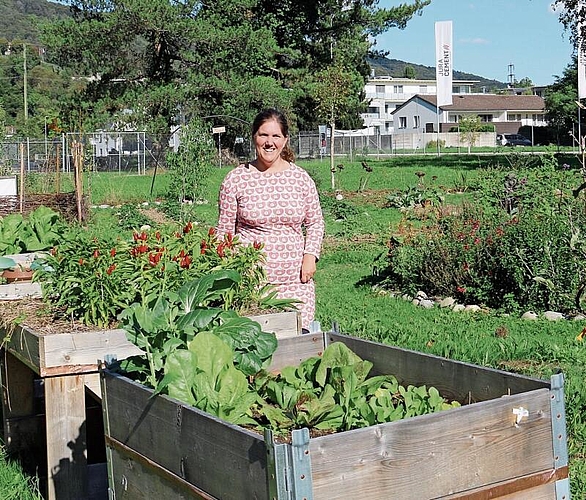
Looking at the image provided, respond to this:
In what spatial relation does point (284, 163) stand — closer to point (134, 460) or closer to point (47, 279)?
point (47, 279)

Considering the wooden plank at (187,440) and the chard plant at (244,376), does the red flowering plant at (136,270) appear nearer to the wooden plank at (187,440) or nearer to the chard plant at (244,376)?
the chard plant at (244,376)

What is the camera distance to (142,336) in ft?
9.62

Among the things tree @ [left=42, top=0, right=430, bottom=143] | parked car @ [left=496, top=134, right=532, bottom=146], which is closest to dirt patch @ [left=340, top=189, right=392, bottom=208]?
tree @ [left=42, top=0, right=430, bottom=143]

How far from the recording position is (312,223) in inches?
194

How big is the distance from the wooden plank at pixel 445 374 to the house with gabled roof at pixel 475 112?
291ft

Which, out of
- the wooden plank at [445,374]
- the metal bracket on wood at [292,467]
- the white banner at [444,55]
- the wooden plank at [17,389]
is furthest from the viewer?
the white banner at [444,55]

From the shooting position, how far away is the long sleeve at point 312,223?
486 centimetres

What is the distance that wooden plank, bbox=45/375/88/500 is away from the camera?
3.73 m

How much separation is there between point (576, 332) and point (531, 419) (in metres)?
4.93

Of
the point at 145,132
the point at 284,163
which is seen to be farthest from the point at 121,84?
the point at 284,163

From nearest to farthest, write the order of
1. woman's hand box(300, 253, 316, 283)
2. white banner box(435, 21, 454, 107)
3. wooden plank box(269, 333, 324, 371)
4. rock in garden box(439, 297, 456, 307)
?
wooden plank box(269, 333, 324, 371)
woman's hand box(300, 253, 316, 283)
rock in garden box(439, 297, 456, 307)
white banner box(435, 21, 454, 107)

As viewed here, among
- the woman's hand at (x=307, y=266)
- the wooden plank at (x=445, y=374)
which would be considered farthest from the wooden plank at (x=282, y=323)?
the woman's hand at (x=307, y=266)

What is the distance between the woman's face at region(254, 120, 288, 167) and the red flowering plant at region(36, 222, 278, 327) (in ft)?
2.12

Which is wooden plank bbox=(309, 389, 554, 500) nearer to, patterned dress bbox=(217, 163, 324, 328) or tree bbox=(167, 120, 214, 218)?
patterned dress bbox=(217, 163, 324, 328)
